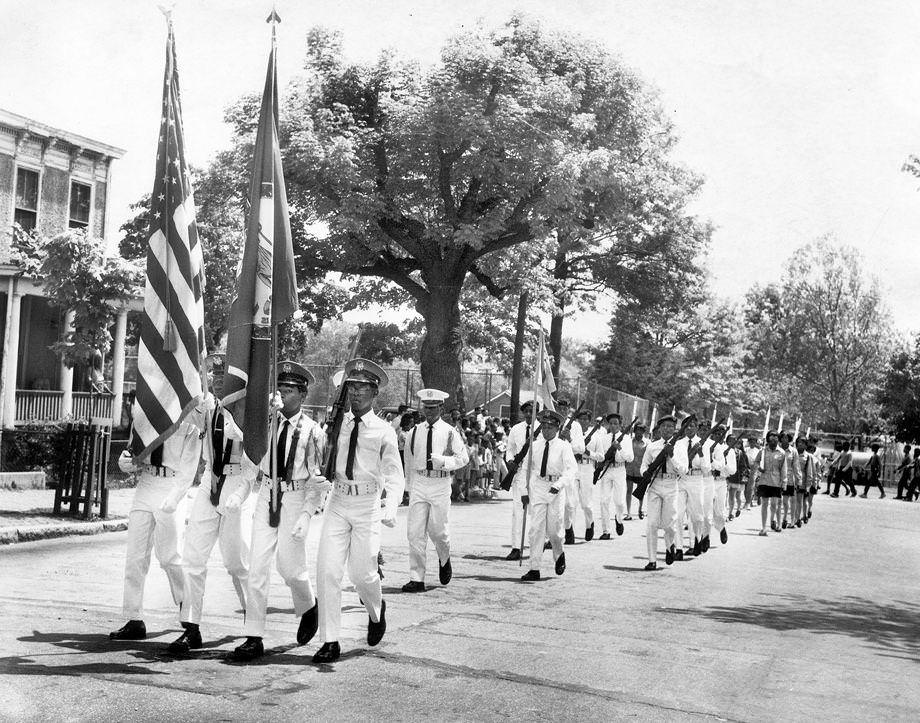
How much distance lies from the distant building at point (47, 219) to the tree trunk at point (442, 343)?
301 inches

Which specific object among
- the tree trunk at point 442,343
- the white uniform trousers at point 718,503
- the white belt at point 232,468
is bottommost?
the white uniform trousers at point 718,503

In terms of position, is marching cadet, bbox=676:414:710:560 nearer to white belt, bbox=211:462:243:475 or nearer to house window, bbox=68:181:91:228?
white belt, bbox=211:462:243:475

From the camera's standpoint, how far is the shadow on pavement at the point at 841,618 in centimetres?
1045

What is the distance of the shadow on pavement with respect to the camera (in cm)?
1045

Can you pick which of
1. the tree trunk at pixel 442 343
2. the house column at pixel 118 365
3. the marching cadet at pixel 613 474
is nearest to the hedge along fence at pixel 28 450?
the house column at pixel 118 365

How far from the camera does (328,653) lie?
25.6ft

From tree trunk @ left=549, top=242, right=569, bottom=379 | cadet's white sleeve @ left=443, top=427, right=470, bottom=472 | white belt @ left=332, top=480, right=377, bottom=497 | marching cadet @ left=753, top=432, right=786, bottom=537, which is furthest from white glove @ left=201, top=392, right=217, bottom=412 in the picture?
tree trunk @ left=549, top=242, right=569, bottom=379

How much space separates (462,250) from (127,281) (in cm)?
1081

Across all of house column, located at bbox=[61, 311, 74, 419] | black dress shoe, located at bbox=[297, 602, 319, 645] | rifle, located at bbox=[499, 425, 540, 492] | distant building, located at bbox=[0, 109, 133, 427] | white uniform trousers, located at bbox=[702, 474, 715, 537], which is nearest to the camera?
black dress shoe, located at bbox=[297, 602, 319, 645]

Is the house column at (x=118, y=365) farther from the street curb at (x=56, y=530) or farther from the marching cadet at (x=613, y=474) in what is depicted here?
the marching cadet at (x=613, y=474)

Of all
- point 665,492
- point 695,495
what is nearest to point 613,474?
point 695,495

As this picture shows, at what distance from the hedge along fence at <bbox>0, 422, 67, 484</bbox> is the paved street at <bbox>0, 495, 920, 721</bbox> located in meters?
5.74

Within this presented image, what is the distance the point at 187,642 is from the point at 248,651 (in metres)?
0.46

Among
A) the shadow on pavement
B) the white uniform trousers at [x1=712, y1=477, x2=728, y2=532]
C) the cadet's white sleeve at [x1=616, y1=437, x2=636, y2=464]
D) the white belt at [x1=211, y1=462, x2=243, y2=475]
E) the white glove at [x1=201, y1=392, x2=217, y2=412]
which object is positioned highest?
the white glove at [x1=201, y1=392, x2=217, y2=412]
